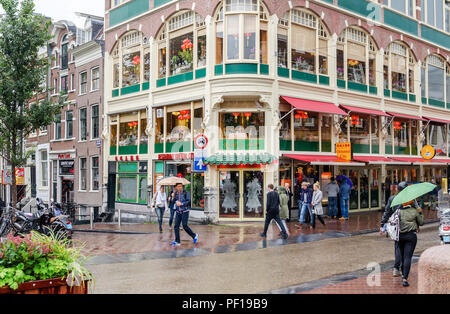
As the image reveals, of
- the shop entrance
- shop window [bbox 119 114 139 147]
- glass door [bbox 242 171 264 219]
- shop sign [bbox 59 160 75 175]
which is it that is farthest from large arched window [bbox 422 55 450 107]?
shop sign [bbox 59 160 75 175]

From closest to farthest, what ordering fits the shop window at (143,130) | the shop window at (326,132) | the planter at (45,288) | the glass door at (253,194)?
the planter at (45,288) < the glass door at (253,194) < the shop window at (326,132) < the shop window at (143,130)

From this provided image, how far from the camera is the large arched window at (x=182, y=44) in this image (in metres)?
20.3

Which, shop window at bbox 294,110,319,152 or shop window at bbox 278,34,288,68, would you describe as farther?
shop window at bbox 294,110,319,152

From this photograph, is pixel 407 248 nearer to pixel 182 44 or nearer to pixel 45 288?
pixel 45 288

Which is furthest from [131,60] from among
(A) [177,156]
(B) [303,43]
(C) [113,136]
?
(B) [303,43]

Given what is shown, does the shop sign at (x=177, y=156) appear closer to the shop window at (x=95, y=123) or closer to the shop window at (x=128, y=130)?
the shop window at (x=128, y=130)

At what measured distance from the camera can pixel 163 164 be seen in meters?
22.1

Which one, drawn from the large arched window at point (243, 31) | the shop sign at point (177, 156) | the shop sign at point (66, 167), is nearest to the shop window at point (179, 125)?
the shop sign at point (177, 156)

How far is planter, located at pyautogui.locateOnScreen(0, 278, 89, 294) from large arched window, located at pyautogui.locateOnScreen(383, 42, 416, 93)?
2350 cm

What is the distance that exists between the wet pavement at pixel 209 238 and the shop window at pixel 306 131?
357 centimetres

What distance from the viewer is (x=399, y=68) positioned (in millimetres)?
26188

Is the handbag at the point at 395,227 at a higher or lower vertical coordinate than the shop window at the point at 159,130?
lower

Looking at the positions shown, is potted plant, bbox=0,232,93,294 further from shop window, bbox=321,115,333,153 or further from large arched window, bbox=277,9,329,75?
shop window, bbox=321,115,333,153

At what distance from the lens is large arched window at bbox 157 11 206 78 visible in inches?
798
